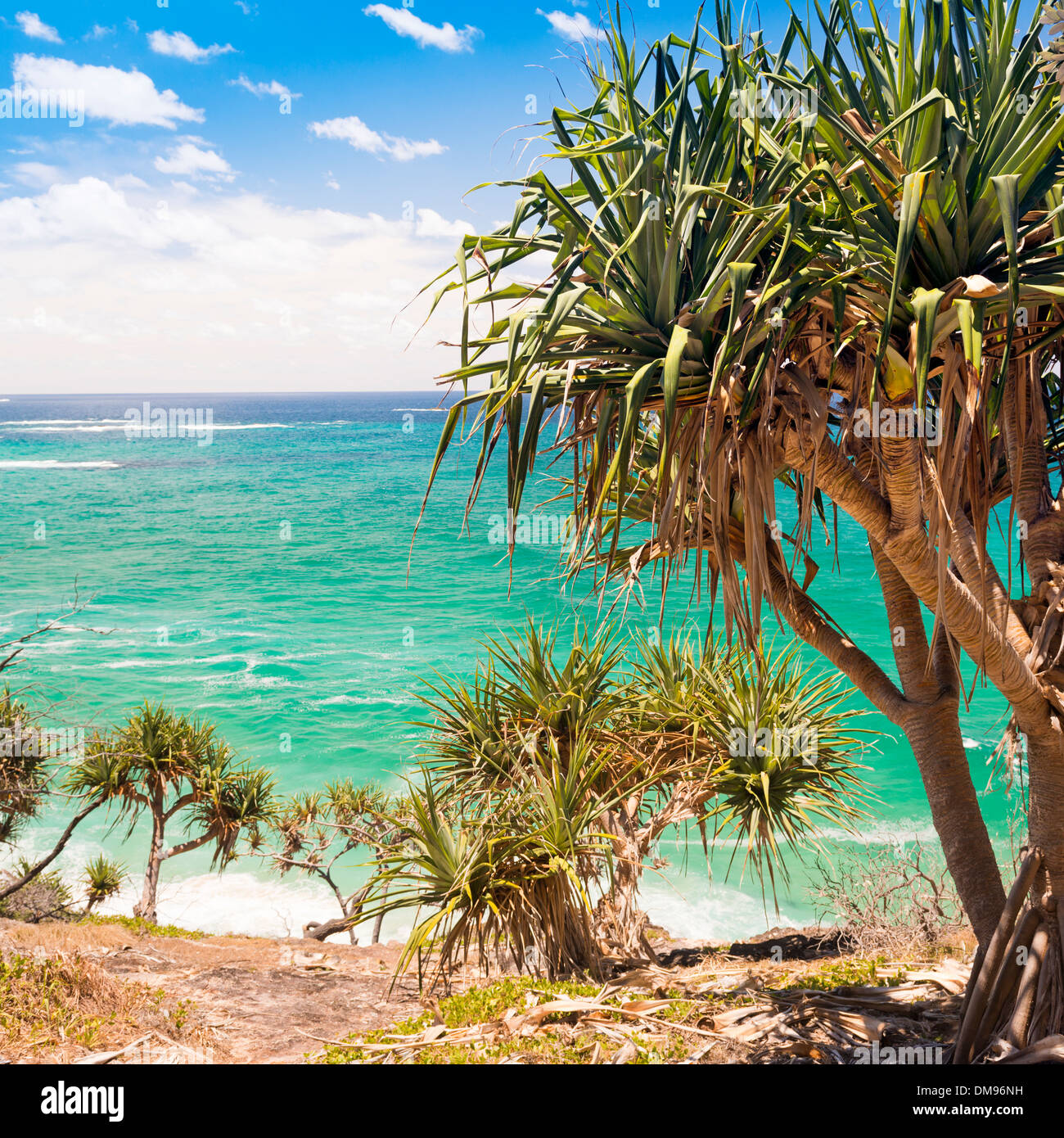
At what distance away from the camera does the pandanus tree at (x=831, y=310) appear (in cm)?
299

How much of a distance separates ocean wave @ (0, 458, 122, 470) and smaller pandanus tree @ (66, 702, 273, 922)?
84488 millimetres

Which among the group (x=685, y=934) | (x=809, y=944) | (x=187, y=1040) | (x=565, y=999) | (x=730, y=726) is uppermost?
(x=730, y=726)

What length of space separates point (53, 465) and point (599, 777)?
320ft

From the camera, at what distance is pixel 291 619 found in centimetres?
3806

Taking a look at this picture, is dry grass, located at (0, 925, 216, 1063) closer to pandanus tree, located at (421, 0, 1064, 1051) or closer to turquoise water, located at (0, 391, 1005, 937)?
turquoise water, located at (0, 391, 1005, 937)

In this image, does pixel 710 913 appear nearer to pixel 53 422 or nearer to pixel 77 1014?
pixel 77 1014

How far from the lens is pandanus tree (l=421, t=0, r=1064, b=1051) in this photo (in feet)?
9.80

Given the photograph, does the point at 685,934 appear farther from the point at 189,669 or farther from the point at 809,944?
the point at 189,669

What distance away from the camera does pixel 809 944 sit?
8.78 metres

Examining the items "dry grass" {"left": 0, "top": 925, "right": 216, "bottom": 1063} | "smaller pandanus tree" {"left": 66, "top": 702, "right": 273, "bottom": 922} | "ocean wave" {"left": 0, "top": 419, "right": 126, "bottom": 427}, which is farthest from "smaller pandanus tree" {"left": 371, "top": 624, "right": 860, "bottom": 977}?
"ocean wave" {"left": 0, "top": 419, "right": 126, "bottom": 427}

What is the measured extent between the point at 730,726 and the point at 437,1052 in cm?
344

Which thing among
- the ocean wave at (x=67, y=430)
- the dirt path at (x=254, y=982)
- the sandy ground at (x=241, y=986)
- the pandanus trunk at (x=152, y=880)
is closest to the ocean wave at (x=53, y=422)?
the ocean wave at (x=67, y=430)
